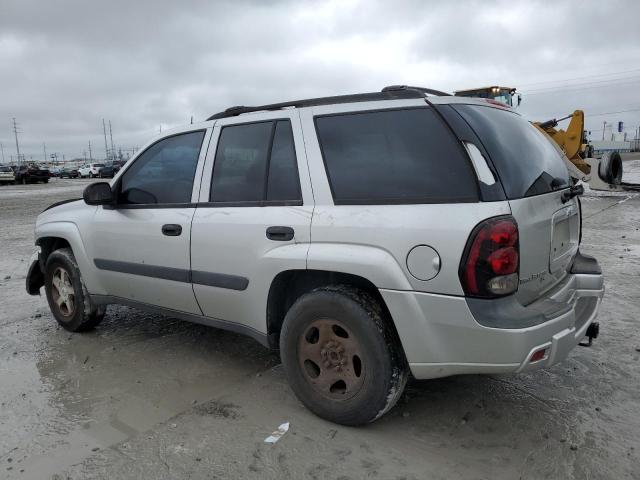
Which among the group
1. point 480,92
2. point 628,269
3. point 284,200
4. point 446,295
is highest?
point 480,92

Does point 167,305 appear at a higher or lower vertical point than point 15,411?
higher

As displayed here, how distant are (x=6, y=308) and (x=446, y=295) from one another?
17.0ft

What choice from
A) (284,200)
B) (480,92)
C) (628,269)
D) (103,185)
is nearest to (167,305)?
(103,185)

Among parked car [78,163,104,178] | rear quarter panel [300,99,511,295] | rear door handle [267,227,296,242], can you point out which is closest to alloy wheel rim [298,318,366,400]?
rear quarter panel [300,99,511,295]

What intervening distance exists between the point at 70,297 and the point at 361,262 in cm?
328

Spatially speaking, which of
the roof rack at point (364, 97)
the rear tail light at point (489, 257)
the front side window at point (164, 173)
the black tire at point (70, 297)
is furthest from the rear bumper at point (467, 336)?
the black tire at point (70, 297)

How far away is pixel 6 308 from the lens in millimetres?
5668

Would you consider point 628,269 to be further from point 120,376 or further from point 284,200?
point 120,376

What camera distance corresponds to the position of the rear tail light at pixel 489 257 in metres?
2.47

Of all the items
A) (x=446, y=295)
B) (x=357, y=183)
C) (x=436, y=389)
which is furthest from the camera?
(x=436, y=389)

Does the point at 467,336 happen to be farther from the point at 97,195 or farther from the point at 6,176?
the point at 6,176

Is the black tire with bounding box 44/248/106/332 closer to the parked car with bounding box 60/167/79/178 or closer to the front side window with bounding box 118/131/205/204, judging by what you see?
the front side window with bounding box 118/131/205/204

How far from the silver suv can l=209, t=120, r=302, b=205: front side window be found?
0.03 ft

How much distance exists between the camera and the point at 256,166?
133 inches
